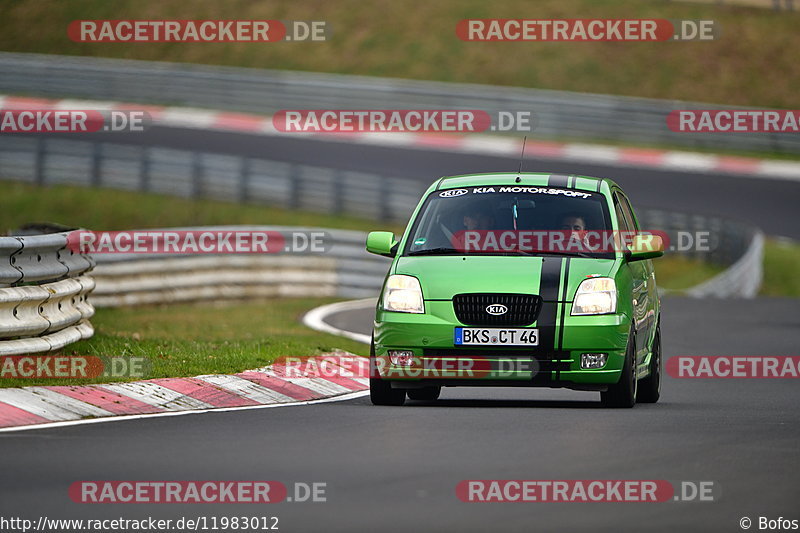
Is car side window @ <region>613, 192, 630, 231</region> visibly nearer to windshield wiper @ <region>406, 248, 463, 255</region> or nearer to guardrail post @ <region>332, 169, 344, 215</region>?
windshield wiper @ <region>406, 248, 463, 255</region>

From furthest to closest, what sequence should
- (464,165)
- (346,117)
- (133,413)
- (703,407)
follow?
(346,117) < (464,165) < (703,407) < (133,413)

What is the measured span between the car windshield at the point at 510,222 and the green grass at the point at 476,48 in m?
33.8

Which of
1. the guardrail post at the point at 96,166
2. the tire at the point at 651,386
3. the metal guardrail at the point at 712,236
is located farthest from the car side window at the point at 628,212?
the guardrail post at the point at 96,166

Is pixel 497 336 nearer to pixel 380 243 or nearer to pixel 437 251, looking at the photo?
pixel 437 251

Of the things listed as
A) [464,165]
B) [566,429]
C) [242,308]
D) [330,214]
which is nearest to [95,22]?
[464,165]

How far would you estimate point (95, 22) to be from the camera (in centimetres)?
5256

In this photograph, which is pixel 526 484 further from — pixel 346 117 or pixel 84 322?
pixel 346 117

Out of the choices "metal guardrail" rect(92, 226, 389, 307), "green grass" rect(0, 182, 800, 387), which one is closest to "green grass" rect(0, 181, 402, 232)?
"green grass" rect(0, 182, 800, 387)

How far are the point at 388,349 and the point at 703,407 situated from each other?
95.2 inches

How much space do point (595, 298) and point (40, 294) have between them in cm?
411

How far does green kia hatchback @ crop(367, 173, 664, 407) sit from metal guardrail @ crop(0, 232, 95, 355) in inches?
100

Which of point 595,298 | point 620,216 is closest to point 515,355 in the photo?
point 595,298

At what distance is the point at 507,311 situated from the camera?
11641 millimetres

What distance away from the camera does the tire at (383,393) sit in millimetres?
11984
